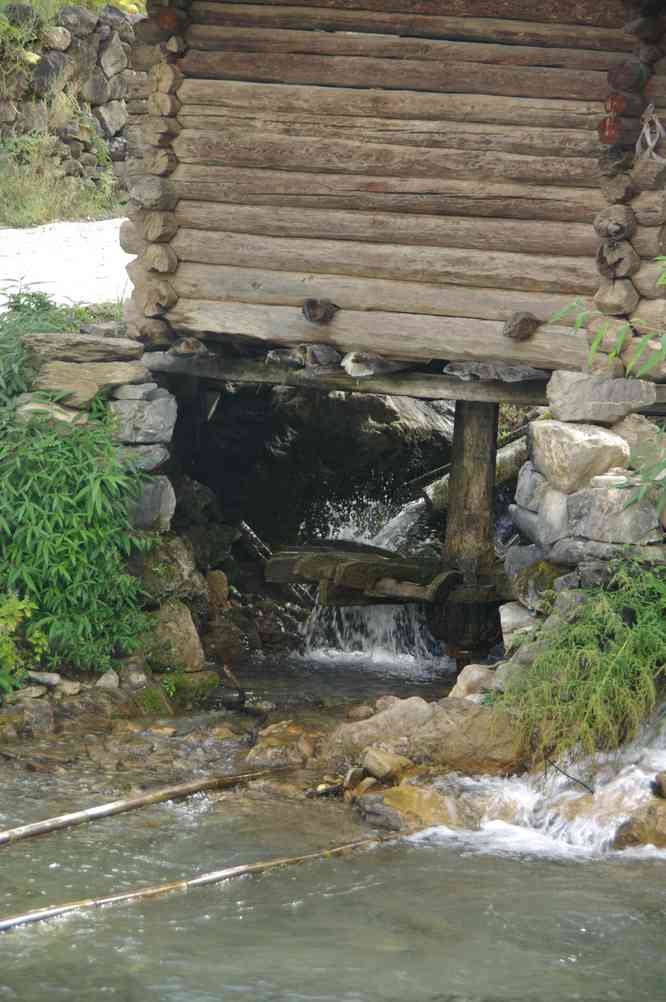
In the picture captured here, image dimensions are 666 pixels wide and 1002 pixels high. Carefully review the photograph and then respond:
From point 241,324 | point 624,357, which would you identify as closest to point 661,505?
point 624,357

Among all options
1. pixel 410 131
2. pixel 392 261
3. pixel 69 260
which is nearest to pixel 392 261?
pixel 392 261

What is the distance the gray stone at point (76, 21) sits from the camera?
1731 cm

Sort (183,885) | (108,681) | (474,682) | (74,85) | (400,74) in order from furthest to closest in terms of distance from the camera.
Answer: (74,85) → (400,74) → (108,681) → (474,682) → (183,885)

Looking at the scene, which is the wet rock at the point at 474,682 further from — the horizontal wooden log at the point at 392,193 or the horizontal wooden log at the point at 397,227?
the horizontal wooden log at the point at 392,193

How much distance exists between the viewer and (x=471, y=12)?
28.2 feet

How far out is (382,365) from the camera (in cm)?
904

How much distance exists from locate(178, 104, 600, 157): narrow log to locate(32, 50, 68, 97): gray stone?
850cm

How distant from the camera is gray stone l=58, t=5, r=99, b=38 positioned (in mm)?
17312

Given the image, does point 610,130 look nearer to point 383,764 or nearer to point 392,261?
point 392,261

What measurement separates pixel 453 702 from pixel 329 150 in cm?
353

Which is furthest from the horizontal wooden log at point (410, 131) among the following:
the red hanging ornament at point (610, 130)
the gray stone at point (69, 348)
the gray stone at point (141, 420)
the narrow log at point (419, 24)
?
the gray stone at point (141, 420)

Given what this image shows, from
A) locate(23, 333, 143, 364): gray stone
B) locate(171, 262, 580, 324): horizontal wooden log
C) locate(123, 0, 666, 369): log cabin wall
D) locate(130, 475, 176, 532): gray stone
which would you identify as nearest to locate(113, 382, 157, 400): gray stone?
locate(23, 333, 143, 364): gray stone

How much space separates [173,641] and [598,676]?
3.08 m

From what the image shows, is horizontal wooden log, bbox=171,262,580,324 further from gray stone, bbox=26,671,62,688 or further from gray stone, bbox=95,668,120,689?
gray stone, bbox=26,671,62,688
